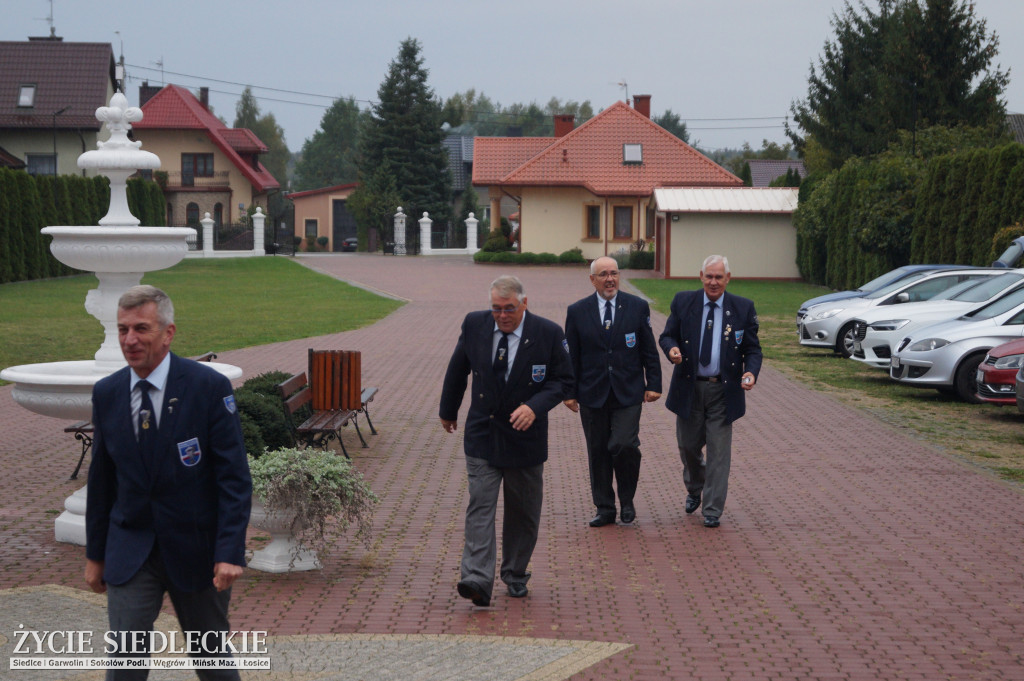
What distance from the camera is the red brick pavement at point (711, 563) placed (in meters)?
6.14

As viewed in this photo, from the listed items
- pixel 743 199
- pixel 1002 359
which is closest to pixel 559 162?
pixel 743 199

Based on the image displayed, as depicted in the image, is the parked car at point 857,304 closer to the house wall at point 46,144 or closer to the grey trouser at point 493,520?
the grey trouser at point 493,520

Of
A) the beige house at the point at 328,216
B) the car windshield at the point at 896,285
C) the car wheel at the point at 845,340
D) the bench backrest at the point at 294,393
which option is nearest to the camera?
the bench backrest at the point at 294,393

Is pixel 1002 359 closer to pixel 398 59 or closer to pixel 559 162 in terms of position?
pixel 559 162

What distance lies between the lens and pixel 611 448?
851 cm

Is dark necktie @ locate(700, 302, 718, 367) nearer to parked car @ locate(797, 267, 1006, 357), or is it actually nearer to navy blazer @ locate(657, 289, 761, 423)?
navy blazer @ locate(657, 289, 761, 423)

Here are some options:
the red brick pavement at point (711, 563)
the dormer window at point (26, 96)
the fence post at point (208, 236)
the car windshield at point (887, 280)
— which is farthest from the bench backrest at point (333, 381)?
the fence post at point (208, 236)

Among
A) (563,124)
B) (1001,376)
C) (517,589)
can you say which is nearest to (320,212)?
(563,124)

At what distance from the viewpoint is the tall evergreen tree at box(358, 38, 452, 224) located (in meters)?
73.1

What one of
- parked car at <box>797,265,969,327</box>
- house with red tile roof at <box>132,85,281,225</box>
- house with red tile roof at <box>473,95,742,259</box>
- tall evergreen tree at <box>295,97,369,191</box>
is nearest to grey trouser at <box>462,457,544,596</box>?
parked car at <box>797,265,969,327</box>

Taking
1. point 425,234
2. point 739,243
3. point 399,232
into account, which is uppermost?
point 399,232

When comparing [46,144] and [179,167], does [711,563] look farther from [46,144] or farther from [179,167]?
[179,167]

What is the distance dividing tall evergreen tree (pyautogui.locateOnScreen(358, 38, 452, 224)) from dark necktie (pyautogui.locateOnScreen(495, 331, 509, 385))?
65.3 m

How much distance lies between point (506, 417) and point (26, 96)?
5245 centimetres
